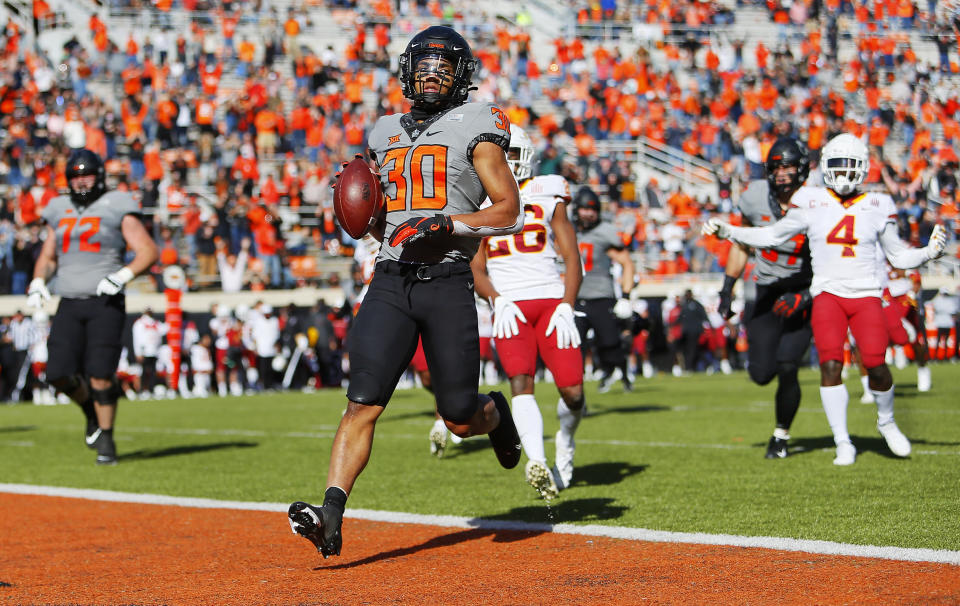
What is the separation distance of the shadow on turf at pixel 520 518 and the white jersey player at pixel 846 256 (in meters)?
2.00

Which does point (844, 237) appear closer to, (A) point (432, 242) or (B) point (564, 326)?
(B) point (564, 326)

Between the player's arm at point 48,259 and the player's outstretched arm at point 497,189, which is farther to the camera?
the player's arm at point 48,259

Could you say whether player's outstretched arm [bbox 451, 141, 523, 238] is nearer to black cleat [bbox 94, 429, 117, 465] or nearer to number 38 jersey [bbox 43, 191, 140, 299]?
number 38 jersey [bbox 43, 191, 140, 299]

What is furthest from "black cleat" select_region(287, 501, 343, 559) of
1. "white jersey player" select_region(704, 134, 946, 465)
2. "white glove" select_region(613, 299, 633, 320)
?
"white glove" select_region(613, 299, 633, 320)

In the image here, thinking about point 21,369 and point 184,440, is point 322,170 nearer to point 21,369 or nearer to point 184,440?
point 21,369

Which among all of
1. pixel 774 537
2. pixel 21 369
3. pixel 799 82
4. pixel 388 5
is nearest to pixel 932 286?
pixel 799 82

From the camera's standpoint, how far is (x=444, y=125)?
4738 mm

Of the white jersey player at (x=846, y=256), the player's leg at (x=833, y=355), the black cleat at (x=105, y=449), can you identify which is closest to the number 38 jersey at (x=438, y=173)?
the white jersey player at (x=846, y=256)

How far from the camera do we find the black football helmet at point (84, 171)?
28.4ft

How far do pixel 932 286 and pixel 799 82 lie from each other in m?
7.64

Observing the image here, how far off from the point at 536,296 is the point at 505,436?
→ 1550 millimetres

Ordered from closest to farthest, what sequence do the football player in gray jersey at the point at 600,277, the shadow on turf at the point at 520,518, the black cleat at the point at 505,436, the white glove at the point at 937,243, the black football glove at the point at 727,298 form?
the shadow on turf at the point at 520,518
the black cleat at the point at 505,436
the white glove at the point at 937,243
the black football glove at the point at 727,298
the football player in gray jersey at the point at 600,277

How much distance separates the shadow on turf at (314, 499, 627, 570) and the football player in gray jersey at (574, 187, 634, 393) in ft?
13.3

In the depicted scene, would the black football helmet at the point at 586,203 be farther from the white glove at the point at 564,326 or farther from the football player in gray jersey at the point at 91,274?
the white glove at the point at 564,326
